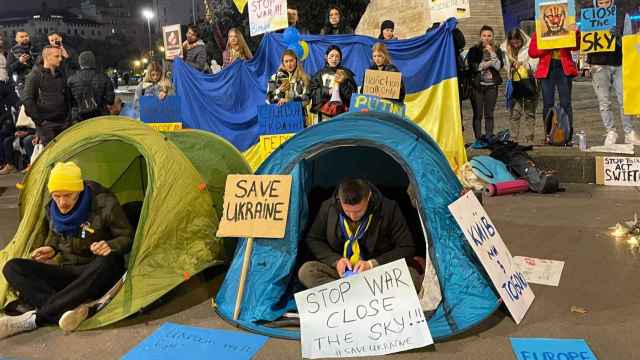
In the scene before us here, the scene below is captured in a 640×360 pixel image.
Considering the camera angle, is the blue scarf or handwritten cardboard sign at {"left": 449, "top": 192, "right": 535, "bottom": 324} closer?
handwritten cardboard sign at {"left": 449, "top": 192, "right": 535, "bottom": 324}

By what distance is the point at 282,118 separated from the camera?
7.34 meters

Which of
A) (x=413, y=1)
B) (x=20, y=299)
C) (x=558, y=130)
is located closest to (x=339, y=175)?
(x=20, y=299)

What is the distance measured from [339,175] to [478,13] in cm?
1038

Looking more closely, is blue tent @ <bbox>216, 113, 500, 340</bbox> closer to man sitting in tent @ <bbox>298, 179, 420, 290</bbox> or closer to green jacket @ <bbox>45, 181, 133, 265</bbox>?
man sitting in tent @ <bbox>298, 179, 420, 290</bbox>

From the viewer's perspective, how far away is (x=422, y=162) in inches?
146

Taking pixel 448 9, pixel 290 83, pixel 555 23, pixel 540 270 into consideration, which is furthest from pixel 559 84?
pixel 540 270

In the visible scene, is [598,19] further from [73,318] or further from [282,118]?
[73,318]

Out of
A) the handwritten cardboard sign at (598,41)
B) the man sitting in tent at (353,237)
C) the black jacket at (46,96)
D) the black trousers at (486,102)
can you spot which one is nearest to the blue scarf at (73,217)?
the man sitting in tent at (353,237)

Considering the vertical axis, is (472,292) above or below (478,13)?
below

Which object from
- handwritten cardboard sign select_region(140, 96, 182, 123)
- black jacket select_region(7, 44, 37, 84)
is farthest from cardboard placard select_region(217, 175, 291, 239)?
black jacket select_region(7, 44, 37, 84)

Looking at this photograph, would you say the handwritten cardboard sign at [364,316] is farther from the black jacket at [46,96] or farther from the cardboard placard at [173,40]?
the cardboard placard at [173,40]

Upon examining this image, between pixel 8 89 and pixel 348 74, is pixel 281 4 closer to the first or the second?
pixel 348 74

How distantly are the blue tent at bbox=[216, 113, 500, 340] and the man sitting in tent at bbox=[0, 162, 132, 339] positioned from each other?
0.81 m

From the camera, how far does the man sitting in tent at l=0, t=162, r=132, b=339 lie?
375 cm
